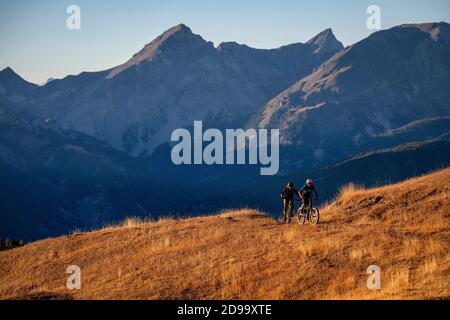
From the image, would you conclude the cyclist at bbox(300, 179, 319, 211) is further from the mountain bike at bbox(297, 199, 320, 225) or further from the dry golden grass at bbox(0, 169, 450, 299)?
the dry golden grass at bbox(0, 169, 450, 299)

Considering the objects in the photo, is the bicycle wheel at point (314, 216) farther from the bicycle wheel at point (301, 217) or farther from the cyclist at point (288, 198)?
the cyclist at point (288, 198)

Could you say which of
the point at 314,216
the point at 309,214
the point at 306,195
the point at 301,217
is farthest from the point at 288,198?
the point at 314,216

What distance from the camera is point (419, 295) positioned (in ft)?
69.8

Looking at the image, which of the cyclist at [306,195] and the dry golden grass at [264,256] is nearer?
the dry golden grass at [264,256]

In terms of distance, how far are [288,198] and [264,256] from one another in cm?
691

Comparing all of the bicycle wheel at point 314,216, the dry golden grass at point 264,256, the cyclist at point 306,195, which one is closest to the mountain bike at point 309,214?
the bicycle wheel at point 314,216

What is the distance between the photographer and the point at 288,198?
34.8 m

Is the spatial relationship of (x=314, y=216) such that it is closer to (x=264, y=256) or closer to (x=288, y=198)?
(x=288, y=198)

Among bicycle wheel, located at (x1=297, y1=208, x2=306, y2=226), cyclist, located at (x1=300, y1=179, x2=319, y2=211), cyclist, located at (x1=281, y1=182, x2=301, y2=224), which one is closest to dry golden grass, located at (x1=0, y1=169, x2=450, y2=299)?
bicycle wheel, located at (x1=297, y1=208, x2=306, y2=226)

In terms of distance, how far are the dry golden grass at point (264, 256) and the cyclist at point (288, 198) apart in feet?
3.56

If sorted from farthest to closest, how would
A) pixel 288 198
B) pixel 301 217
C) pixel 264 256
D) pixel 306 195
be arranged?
pixel 288 198 < pixel 301 217 < pixel 306 195 < pixel 264 256

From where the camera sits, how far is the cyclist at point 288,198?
113 ft

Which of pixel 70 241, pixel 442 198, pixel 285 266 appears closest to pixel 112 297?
pixel 285 266
